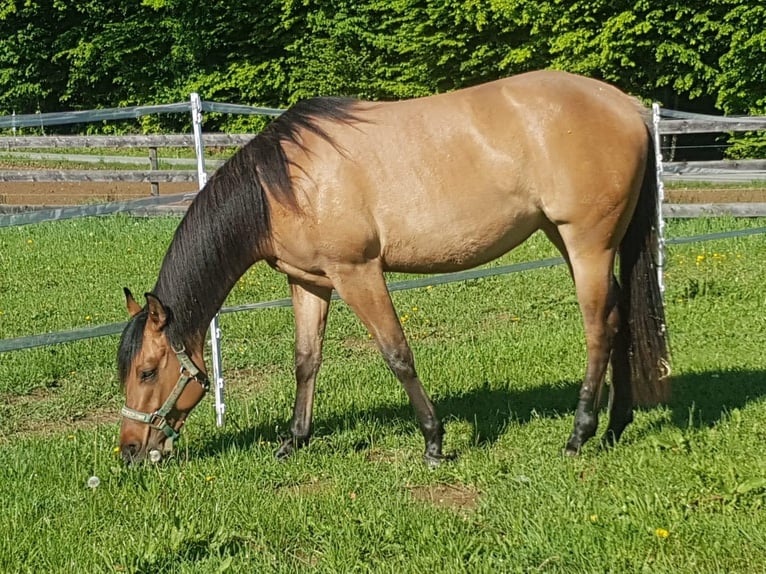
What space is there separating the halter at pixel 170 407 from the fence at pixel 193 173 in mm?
782

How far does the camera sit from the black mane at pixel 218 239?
473 centimetres

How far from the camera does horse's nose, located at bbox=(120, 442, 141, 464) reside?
4.72 metres

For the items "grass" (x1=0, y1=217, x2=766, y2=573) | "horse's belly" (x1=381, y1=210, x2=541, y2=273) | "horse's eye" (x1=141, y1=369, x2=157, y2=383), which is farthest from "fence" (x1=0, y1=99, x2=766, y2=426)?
"horse's belly" (x1=381, y1=210, x2=541, y2=273)

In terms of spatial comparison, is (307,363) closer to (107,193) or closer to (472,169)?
(472,169)

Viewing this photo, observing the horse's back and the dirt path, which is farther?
the dirt path

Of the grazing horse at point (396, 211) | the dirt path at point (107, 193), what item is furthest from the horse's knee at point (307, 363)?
the dirt path at point (107, 193)

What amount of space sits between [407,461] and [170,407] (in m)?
1.28

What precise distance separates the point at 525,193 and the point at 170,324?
1.99 metres

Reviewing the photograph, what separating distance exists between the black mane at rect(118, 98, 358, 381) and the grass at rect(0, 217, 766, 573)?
2.51 feet

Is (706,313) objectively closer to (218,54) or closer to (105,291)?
(105,291)

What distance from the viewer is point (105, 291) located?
896cm

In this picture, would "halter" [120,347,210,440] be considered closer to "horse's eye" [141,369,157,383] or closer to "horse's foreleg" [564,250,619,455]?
"horse's eye" [141,369,157,383]

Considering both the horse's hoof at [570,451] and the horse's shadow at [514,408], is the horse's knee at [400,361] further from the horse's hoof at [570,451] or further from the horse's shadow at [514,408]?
the horse's hoof at [570,451]

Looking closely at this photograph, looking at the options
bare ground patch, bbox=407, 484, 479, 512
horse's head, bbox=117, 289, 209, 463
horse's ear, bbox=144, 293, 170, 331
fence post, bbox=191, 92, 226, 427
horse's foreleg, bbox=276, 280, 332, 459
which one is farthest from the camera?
fence post, bbox=191, 92, 226, 427
